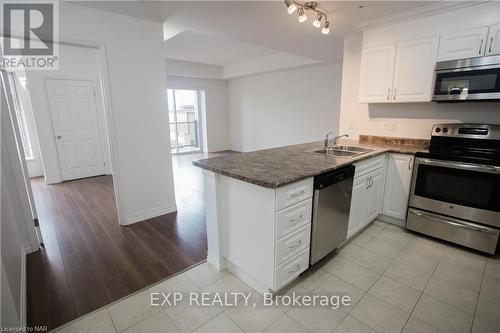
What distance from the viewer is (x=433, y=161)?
2.49 meters

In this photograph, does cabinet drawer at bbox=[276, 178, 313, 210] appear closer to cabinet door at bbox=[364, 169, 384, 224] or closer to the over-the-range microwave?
cabinet door at bbox=[364, 169, 384, 224]

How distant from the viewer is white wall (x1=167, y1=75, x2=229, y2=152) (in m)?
7.80

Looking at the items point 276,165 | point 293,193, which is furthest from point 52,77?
point 293,193

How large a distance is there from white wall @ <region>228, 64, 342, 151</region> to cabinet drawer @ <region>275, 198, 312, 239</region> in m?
4.15

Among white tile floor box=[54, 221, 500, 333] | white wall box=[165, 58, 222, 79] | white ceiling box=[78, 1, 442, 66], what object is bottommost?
white tile floor box=[54, 221, 500, 333]

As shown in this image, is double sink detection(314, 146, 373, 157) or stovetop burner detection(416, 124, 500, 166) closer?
stovetop burner detection(416, 124, 500, 166)

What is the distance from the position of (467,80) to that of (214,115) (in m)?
6.68

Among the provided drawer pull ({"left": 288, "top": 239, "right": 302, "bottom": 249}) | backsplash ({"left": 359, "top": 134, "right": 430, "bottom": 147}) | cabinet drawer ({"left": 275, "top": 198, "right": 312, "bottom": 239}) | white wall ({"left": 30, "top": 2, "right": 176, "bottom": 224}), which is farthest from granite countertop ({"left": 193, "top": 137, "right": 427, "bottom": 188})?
white wall ({"left": 30, "top": 2, "right": 176, "bottom": 224})

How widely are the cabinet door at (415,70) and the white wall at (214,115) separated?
233 inches

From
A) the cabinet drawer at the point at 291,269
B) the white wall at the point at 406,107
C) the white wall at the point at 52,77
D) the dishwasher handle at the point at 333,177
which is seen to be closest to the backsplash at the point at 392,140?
the white wall at the point at 406,107

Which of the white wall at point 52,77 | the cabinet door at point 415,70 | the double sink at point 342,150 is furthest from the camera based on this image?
the white wall at point 52,77

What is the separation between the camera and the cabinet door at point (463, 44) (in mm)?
2303

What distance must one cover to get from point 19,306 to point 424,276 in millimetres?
3075

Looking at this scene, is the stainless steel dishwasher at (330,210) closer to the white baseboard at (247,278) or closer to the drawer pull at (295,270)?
the drawer pull at (295,270)
